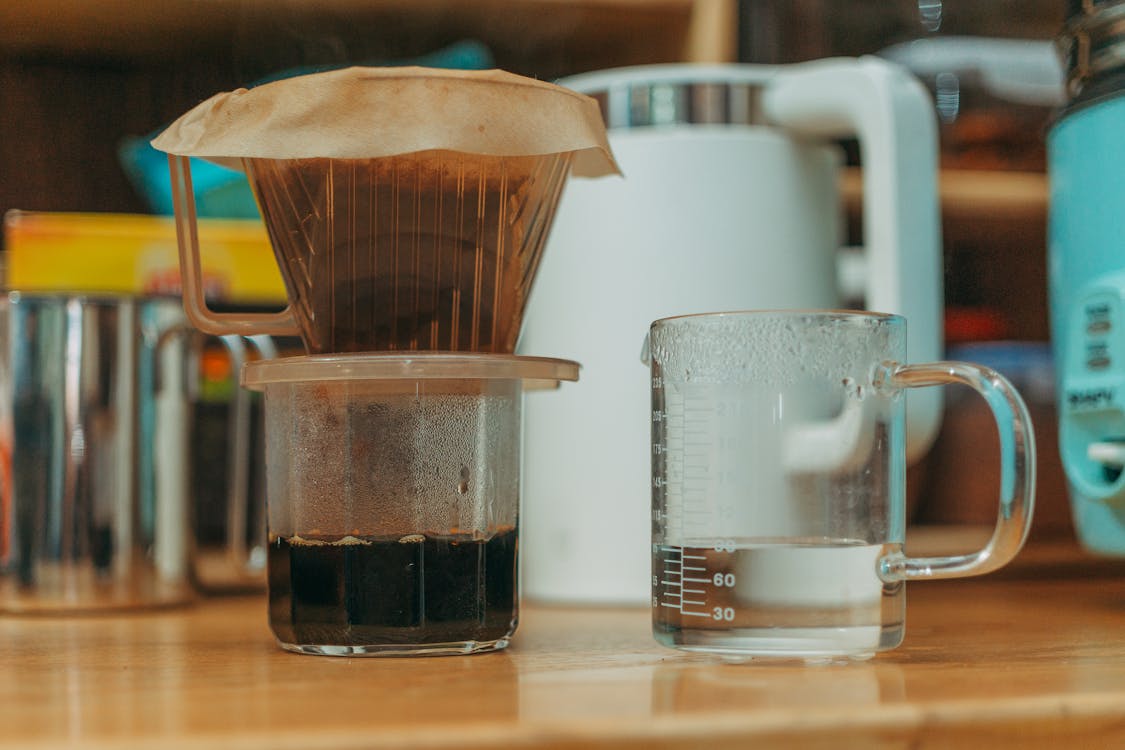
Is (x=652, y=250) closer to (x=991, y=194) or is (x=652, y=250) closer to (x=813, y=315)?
(x=813, y=315)

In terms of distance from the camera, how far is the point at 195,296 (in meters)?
0.59

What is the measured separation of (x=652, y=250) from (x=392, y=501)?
287mm

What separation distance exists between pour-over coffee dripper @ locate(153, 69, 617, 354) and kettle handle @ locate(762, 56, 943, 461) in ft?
0.67

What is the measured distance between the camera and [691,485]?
54 centimetres

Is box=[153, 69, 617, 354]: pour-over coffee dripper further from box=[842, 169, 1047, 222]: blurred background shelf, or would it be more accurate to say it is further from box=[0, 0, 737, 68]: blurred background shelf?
box=[842, 169, 1047, 222]: blurred background shelf

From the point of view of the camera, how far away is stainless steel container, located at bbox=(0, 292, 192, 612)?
2.44 ft

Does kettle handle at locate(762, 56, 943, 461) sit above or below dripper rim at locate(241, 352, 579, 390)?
above

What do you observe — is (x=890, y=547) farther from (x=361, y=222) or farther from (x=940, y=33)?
(x=940, y=33)

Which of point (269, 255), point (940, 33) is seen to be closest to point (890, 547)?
point (269, 255)

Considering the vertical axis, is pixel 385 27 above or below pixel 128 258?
above

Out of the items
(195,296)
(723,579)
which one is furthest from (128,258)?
(723,579)

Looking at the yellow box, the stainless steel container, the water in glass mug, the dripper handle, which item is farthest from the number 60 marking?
the yellow box

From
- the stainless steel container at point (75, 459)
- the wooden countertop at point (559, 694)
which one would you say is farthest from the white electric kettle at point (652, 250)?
the stainless steel container at point (75, 459)

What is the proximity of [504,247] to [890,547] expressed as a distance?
0.68ft
